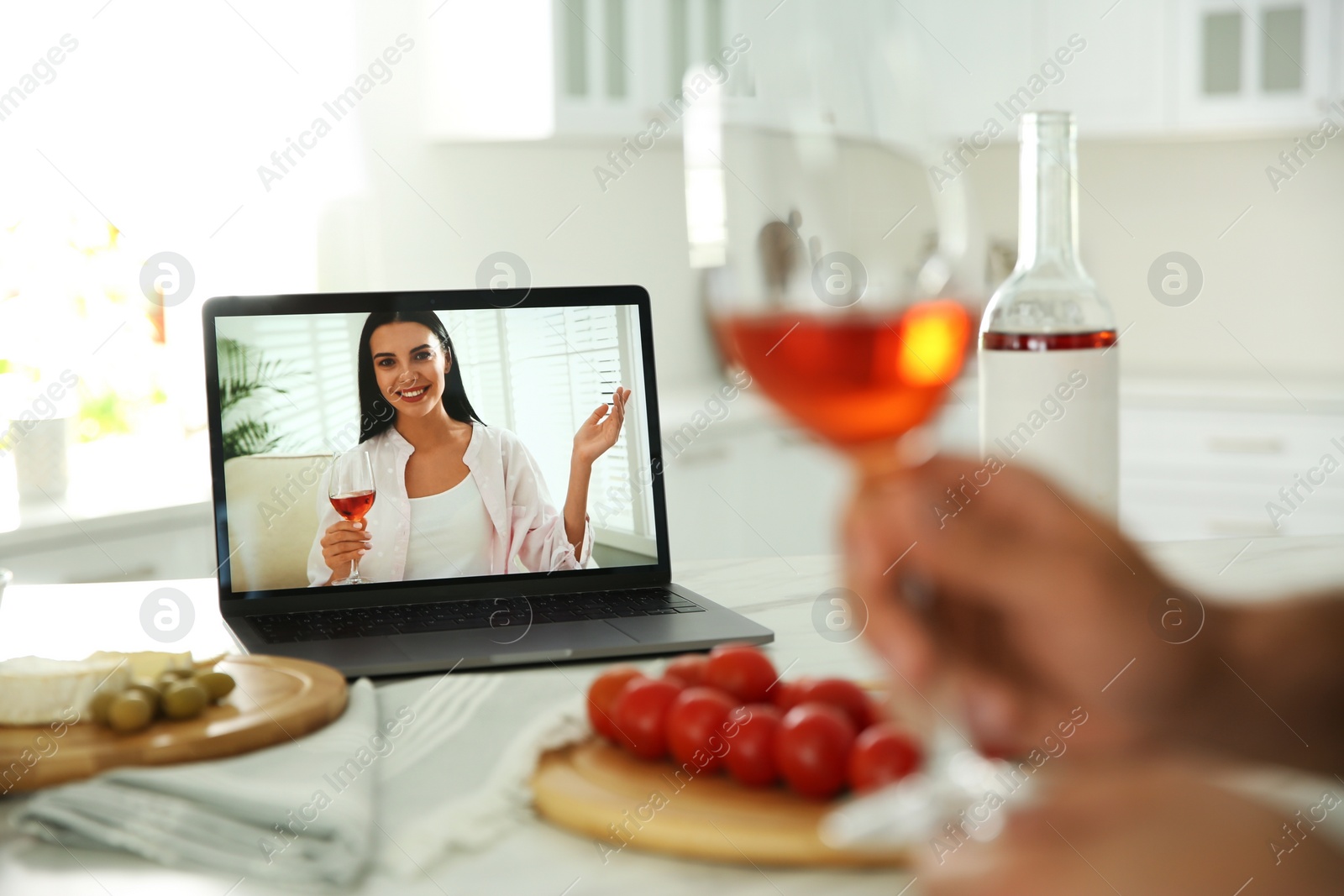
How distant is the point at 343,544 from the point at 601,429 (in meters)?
0.26

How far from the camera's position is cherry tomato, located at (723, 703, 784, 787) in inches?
25.7

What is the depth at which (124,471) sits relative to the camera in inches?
96.5

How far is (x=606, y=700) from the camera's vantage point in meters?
0.73

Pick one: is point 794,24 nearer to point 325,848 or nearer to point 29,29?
point 325,848

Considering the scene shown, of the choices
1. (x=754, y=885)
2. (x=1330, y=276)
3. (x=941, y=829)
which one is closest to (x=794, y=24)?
(x=941, y=829)

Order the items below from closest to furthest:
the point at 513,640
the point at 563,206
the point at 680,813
Result: 1. the point at 680,813
2. the point at 513,640
3. the point at 563,206

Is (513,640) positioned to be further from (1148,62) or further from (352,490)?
(1148,62)

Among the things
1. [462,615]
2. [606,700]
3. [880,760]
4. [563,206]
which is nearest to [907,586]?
[880,760]

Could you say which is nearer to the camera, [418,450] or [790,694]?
[790,694]

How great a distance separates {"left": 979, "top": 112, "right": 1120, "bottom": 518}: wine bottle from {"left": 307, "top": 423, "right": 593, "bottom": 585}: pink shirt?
43cm

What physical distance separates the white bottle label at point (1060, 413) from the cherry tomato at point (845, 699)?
226mm

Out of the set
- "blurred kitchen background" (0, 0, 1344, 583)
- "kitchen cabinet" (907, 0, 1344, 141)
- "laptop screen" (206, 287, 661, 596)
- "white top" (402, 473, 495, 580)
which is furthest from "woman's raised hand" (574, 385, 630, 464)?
"kitchen cabinet" (907, 0, 1344, 141)

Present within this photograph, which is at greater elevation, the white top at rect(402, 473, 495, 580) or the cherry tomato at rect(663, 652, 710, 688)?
the white top at rect(402, 473, 495, 580)

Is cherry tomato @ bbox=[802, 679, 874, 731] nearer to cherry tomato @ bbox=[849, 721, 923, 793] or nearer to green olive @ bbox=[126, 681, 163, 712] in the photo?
cherry tomato @ bbox=[849, 721, 923, 793]
